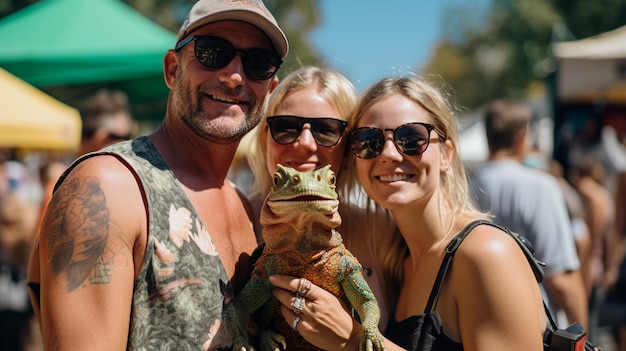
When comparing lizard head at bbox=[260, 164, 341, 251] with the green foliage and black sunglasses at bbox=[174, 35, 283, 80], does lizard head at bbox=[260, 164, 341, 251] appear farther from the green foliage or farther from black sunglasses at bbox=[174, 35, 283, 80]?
the green foliage

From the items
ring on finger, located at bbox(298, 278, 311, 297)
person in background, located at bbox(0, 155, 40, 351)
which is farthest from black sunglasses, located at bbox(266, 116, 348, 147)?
person in background, located at bbox(0, 155, 40, 351)

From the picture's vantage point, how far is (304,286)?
2.34 m

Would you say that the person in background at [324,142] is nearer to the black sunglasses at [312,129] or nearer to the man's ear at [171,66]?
the black sunglasses at [312,129]

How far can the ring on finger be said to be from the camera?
234cm

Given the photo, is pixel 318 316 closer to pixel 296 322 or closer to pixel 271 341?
pixel 296 322

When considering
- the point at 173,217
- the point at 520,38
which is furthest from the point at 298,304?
the point at 520,38

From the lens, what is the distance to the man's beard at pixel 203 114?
2.56 m

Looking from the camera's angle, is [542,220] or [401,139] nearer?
[401,139]

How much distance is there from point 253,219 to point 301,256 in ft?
2.24

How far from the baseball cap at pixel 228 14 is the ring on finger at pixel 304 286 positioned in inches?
43.3

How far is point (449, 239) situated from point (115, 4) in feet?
19.3

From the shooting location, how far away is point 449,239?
2785 mm

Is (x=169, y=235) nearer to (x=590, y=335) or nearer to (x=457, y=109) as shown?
(x=457, y=109)

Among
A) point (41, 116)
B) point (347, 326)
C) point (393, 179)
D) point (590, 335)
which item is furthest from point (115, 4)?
point (590, 335)
